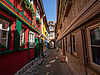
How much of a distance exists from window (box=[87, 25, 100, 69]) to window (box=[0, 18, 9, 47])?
3.60 m

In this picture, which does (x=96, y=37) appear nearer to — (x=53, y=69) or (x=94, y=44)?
(x=94, y=44)

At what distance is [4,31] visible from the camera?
7.97ft

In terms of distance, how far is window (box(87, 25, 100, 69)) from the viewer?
1495 mm

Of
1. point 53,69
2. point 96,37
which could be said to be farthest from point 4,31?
point 53,69

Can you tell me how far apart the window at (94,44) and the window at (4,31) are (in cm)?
360

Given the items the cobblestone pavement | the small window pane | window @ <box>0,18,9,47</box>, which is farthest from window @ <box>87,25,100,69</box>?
window @ <box>0,18,9,47</box>

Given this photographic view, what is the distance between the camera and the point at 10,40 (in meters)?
2.62

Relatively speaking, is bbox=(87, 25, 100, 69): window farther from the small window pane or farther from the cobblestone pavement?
the cobblestone pavement

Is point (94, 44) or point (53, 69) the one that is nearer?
point (94, 44)

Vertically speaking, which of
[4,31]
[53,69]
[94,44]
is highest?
[4,31]

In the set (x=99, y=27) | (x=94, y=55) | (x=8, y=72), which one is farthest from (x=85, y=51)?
(x=8, y=72)

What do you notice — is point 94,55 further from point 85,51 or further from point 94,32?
point 94,32

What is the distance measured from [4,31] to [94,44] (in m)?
3.74

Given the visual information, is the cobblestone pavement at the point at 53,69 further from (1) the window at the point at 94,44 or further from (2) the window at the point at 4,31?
(2) the window at the point at 4,31
